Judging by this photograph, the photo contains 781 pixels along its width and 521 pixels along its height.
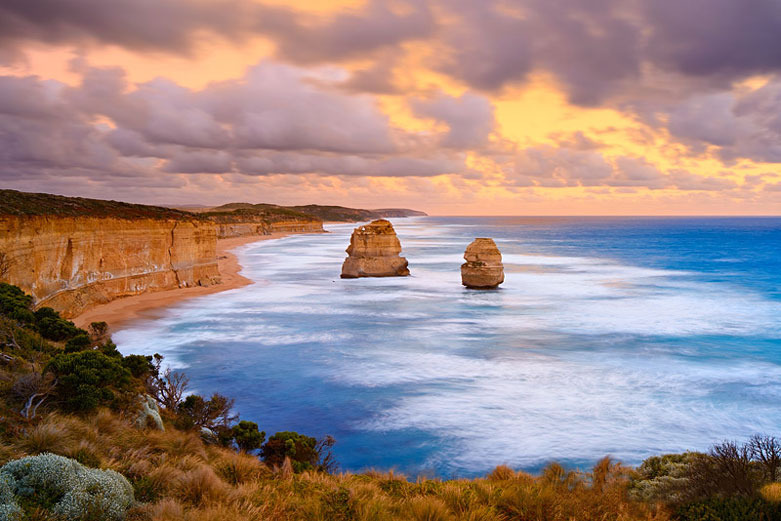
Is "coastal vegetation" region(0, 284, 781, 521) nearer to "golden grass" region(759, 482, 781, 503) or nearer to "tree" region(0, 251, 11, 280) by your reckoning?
"golden grass" region(759, 482, 781, 503)

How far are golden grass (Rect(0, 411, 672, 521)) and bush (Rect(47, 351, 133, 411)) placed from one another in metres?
0.62

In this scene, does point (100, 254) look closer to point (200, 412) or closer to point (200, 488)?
point (200, 412)

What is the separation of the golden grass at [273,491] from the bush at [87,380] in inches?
24.3

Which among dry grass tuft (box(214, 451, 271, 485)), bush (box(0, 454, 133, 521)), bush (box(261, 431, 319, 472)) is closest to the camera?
bush (box(0, 454, 133, 521))

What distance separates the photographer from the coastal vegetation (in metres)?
5.62

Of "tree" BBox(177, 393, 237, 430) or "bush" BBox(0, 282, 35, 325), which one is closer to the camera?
"tree" BBox(177, 393, 237, 430)

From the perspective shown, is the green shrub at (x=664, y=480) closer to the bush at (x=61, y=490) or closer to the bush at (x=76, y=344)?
the bush at (x=61, y=490)

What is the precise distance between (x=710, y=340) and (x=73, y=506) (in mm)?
28943

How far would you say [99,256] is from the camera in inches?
1226

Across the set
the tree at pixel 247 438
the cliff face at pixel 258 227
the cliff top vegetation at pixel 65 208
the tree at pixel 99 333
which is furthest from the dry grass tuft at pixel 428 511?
the cliff face at pixel 258 227

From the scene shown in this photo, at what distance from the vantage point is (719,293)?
4250 centimetres

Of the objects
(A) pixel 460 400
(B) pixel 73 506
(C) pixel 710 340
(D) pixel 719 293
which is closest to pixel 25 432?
(B) pixel 73 506

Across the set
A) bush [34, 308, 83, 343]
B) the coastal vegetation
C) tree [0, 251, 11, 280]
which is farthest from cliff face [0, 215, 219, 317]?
the coastal vegetation

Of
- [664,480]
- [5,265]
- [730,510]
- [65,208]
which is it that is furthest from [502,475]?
[65,208]
